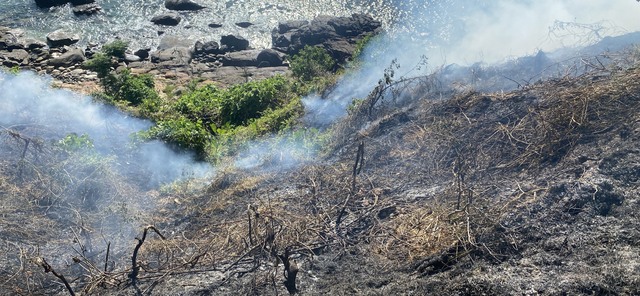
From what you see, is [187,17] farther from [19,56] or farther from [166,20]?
[19,56]

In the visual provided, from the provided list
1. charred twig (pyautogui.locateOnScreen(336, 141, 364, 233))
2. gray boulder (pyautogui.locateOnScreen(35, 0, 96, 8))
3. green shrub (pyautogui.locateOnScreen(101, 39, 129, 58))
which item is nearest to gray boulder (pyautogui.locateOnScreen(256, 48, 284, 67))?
green shrub (pyautogui.locateOnScreen(101, 39, 129, 58))

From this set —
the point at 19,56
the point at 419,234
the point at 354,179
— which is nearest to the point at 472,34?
the point at 354,179

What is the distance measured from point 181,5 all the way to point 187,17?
0.53m

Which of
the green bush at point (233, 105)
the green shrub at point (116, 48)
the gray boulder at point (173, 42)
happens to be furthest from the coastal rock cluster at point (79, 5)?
the green bush at point (233, 105)

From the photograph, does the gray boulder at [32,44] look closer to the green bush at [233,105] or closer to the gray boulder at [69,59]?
the gray boulder at [69,59]

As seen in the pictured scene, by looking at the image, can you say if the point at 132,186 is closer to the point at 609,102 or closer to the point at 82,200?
the point at 82,200

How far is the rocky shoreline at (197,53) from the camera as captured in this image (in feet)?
47.1

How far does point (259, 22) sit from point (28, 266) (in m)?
13.8

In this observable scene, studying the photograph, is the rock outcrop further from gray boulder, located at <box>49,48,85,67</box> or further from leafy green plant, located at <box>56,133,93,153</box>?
leafy green plant, located at <box>56,133,93,153</box>

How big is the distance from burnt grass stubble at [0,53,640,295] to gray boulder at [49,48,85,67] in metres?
→ 6.75

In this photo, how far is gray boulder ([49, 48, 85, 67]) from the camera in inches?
559

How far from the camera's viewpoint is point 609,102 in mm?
6699

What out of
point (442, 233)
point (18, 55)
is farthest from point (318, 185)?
point (18, 55)

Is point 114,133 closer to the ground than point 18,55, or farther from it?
farther from it
